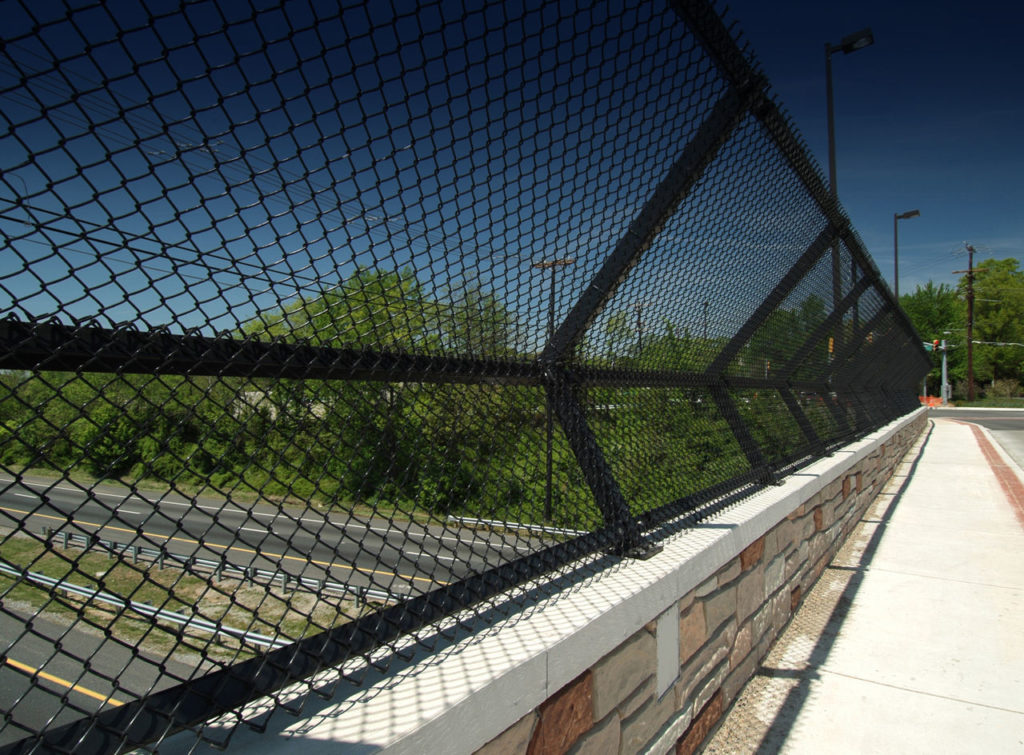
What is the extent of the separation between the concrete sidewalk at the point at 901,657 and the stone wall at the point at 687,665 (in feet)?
0.57

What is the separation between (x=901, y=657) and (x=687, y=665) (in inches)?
67.7

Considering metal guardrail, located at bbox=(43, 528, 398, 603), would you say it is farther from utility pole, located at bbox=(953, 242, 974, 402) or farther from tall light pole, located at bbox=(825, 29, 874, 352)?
utility pole, located at bbox=(953, 242, 974, 402)

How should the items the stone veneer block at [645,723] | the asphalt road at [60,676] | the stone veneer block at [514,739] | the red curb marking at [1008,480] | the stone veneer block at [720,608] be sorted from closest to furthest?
the stone veneer block at [514,739] < the stone veneer block at [645,723] < the stone veneer block at [720,608] < the red curb marking at [1008,480] < the asphalt road at [60,676]

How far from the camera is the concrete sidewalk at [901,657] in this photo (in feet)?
8.90

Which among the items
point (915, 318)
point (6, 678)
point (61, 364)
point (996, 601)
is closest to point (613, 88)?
point (61, 364)

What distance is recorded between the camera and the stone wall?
5.64 ft

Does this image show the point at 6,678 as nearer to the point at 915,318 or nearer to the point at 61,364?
the point at 61,364

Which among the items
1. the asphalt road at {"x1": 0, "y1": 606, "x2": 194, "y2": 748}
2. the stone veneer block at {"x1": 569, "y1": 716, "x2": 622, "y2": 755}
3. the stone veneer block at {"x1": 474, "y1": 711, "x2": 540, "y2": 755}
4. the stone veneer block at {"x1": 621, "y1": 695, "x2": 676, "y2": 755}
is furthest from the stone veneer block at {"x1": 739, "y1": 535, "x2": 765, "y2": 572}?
the asphalt road at {"x1": 0, "y1": 606, "x2": 194, "y2": 748}

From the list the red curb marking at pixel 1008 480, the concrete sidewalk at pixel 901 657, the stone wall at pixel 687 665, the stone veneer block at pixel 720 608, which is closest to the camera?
the stone wall at pixel 687 665

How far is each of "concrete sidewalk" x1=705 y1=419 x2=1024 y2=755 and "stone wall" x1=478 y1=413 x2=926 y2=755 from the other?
17cm

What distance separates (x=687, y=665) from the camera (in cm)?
241

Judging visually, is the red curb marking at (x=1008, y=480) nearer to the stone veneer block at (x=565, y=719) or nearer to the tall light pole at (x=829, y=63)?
the tall light pole at (x=829, y=63)

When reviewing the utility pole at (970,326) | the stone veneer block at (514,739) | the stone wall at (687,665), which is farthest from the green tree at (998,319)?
the stone veneer block at (514,739)

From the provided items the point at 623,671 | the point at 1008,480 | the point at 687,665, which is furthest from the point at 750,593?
the point at 1008,480
